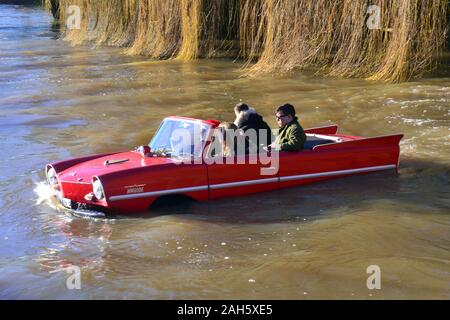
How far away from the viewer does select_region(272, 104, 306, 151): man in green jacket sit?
943cm

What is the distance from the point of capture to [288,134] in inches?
374

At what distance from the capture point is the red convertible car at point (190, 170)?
27.6 ft

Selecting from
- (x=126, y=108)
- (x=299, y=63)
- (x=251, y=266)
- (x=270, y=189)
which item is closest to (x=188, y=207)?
(x=270, y=189)

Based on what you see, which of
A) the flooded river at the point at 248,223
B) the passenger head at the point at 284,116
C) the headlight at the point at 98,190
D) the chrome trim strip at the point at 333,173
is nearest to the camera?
the flooded river at the point at 248,223

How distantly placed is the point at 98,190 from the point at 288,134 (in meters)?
2.68

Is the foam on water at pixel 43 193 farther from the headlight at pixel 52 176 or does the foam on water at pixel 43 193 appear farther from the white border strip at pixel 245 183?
the white border strip at pixel 245 183

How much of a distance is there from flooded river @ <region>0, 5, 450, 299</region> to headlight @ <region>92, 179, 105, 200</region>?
33 centimetres

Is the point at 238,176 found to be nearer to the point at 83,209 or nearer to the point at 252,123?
the point at 252,123

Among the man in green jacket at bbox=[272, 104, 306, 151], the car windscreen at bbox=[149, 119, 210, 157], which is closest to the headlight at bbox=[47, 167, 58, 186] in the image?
the car windscreen at bbox=[149, 119, 210, 157]

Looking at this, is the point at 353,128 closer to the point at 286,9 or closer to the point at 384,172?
the point at 384,172

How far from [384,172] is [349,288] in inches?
169

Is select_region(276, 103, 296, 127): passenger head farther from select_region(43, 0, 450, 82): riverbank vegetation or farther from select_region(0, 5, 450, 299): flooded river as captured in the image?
select_region(43, 0, 450, 82): riverbank vegetation

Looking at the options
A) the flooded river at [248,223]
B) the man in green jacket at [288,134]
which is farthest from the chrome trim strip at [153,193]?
the man in green jacket at [288,134]

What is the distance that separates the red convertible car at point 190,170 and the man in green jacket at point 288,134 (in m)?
0.12
